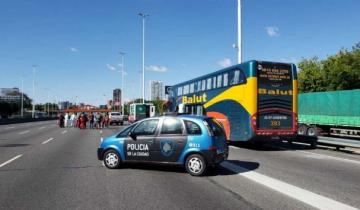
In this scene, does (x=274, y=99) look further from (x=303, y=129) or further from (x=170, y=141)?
(x=303, y=129)

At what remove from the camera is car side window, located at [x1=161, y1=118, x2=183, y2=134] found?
34.9 ft

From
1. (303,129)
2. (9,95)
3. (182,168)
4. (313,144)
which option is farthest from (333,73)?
(9,95)

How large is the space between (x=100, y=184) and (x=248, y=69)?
30.7 feet

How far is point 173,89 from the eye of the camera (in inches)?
1180

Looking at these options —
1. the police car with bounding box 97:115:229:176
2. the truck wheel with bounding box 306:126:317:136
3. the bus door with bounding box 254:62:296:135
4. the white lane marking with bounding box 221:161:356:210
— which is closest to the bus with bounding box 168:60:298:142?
the bus door with bounding box 254:62:296:135

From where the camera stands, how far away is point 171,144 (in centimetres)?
1059

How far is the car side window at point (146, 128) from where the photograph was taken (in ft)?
36.0

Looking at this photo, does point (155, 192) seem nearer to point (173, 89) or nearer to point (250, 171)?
point (250, 171)

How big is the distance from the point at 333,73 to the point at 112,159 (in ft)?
116

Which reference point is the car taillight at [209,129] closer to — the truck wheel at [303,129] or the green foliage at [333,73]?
the truck wheel at [303,129]

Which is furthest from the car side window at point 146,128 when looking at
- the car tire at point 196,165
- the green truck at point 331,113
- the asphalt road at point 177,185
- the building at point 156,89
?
the building at point 156,89

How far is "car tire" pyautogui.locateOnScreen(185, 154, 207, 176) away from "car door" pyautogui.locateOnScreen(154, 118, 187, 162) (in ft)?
1.17

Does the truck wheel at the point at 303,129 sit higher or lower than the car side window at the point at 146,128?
lower

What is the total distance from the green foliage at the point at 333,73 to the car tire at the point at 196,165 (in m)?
34.2
